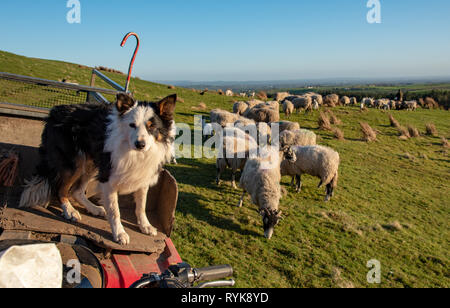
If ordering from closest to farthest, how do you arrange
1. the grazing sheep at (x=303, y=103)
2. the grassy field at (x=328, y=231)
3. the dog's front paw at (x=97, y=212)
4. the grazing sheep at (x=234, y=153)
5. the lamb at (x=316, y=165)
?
the dog's front paw at (x=97, y=212)
the grassy field at (x=328, y=231)
the lamb at (x=316, y=165)
the grazing sheep at (x=234, y=153)
the grazing sheep at (x=303, y=103)

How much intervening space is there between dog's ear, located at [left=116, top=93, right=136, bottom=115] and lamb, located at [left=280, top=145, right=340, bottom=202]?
8435mm

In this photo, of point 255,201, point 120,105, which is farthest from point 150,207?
point 255,201

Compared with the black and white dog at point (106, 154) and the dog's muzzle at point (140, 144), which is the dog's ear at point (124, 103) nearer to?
the black and white dog at point (106, 154)

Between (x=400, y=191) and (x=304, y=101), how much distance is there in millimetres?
17617

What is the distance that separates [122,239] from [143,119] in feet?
4.10

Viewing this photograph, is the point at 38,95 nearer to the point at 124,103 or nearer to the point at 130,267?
the point at 124,103

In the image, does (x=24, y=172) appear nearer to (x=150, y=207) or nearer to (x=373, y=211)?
(x=150, y=207)

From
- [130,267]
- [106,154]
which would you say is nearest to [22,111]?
[106,154]

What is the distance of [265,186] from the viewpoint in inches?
325

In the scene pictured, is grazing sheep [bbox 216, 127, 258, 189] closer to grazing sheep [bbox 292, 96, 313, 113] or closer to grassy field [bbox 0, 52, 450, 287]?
grassy field [bbox 0, 52, 450, 287]

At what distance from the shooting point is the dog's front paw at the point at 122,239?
293 cm

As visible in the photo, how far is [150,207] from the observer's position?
389 cm

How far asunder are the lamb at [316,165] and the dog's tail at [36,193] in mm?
8675

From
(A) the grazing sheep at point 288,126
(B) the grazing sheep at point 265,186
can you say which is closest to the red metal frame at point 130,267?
(B) the grazing sheep at point 265,186
